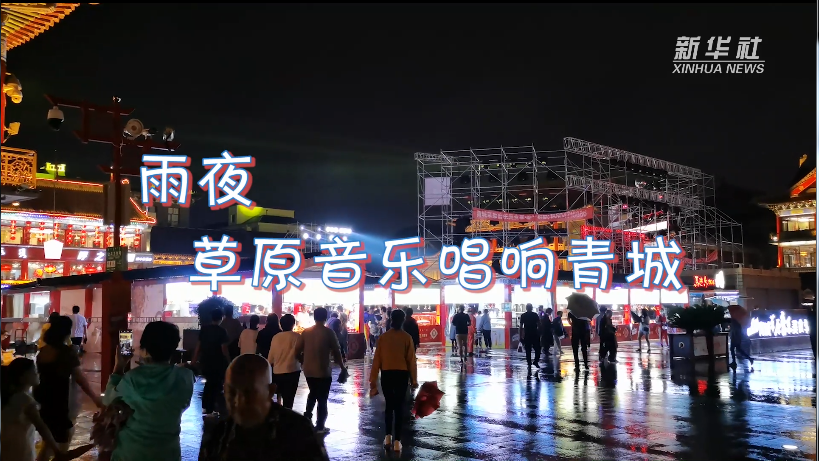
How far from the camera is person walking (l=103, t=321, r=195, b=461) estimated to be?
408 cm

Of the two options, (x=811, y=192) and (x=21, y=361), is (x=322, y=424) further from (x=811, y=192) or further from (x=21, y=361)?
(x=811, y=192)

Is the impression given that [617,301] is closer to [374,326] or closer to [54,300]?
[374,326]

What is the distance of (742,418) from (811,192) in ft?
160

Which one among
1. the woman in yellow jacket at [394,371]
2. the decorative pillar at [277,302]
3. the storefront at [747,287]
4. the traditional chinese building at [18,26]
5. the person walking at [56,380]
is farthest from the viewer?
the storefront at [747,287]

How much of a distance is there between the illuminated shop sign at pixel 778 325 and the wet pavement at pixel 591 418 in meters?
4.99

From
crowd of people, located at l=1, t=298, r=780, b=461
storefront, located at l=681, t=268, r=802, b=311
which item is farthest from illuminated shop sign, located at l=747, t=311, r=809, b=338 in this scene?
crowd of people, located at l=1, t=298, r=780, b=461

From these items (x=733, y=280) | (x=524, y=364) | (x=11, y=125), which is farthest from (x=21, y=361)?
(x=733, y=280)

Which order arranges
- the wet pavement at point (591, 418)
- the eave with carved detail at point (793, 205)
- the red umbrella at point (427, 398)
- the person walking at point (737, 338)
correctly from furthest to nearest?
the eave with carved detail at point (793, 205)
the person walking at point (737, 338)
the red umbrella at point (427, 398)
the wet pavement at point (591, 418)

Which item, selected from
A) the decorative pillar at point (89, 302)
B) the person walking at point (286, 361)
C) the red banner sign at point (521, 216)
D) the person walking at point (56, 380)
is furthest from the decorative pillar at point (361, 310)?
the person walking at point (56, 380)

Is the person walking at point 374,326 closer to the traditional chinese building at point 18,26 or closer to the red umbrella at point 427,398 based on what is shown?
Result: the traditional chinese building at point 18,26

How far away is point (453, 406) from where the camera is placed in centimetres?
1231

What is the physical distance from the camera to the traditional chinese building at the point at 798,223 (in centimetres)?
5228

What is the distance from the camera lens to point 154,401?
13.5ft

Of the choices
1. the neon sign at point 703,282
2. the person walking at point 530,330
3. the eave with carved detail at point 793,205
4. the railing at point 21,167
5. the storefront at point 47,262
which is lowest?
the person walking at point 530,330
